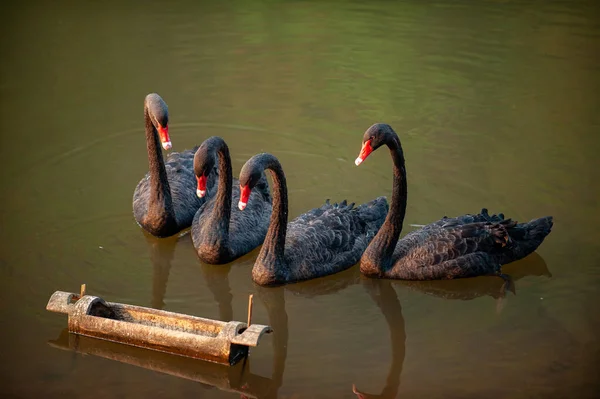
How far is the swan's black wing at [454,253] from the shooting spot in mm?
7285

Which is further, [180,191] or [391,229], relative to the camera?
[180,191]

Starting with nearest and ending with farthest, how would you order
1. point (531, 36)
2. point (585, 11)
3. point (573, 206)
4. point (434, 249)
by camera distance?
point (434, 249) < point (573, 206) < point (531, 36) < point (585, 11)

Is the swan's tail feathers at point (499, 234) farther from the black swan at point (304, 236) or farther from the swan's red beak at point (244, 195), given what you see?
the swan's red beak at point (244, 195)

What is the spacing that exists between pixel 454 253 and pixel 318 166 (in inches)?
92.1

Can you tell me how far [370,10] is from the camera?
13.8m

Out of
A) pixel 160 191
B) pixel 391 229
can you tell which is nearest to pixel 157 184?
pixel 160 191

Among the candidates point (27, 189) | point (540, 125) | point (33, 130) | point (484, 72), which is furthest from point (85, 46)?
point (540, 125)

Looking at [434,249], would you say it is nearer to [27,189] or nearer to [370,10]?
[27,189]

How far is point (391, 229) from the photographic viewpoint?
728cm

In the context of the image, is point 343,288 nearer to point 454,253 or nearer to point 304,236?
point 304,236

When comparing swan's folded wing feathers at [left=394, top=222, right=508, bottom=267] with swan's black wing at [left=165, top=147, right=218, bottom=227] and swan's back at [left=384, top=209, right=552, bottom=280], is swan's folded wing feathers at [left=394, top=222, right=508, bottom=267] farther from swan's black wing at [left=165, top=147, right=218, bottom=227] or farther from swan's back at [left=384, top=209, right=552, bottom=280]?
swan's black wing at [left=165, top=147, right=218, bottom=227]

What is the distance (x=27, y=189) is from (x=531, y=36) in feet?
22.8

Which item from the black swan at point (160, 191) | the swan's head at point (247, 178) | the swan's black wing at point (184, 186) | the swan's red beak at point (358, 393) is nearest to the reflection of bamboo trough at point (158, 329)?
the swan's red beak at point (358, 393)

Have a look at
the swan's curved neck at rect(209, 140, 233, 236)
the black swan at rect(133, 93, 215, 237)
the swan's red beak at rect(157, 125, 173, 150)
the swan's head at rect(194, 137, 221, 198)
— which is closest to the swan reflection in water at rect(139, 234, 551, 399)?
the black swan at rect(133, 93, 215, 237)
